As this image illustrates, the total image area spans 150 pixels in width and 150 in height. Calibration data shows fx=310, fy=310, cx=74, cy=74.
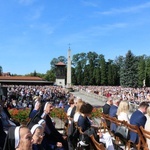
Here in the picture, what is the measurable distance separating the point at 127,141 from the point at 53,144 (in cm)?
175

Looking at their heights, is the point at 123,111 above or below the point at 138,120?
above

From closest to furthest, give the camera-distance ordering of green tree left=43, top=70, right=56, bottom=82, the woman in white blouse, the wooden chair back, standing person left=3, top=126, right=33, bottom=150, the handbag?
standing person left=3, top=126, right=33, bottom=150
the wooden chair back
the handbag
the woman in white blouse
green tree left=43, top=70, right=56, bottom=82

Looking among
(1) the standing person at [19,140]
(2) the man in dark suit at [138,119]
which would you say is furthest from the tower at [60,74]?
(1) the standing person at [19,140]

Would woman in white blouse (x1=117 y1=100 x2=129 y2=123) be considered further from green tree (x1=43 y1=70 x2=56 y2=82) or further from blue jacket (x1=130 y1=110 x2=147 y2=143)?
green tree (x1=43 y1=70 x2=56 y2=82)

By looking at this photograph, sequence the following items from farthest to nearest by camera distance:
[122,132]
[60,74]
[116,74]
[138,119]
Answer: [116,74] < [60,74] < [122,132] < [138,119]

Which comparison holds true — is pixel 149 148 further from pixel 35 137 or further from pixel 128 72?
pixel 128 72

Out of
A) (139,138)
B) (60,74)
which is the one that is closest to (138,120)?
(139,138)

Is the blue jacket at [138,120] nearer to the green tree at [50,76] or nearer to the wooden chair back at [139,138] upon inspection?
the wooden chair back at [139,138]

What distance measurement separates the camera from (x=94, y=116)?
13.5 metres

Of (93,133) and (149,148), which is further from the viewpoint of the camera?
(149,148)

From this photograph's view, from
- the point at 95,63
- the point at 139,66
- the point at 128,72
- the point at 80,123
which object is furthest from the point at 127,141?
the point at 95,63

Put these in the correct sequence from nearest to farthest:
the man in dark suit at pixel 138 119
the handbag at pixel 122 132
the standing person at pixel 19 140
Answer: the standing person at pixel 19 140 < the man in dark suit at pixel 138 119 < the handbag at pixel 122 132

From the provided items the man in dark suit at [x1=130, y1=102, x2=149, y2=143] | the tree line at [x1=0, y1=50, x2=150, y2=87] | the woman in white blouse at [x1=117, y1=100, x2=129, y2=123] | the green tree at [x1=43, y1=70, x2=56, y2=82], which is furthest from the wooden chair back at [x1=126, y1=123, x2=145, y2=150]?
the green tree at [x1=43, y1=70, x2=56, y2=82]

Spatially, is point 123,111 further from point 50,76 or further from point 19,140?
point 50,76
